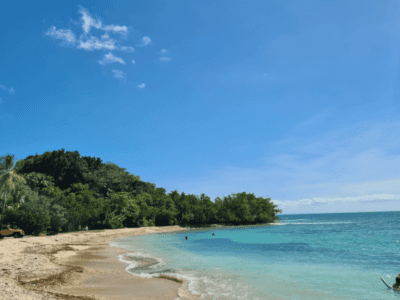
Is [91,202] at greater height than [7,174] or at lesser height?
lesser

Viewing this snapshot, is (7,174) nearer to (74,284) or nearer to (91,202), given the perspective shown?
(91,202)

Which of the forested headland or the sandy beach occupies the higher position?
the forested headland

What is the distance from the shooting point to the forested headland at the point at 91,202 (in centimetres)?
3588

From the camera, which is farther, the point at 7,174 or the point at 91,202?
the point at 91,202

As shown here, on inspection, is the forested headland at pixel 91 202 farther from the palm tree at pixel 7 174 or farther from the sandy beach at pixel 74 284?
the sandy beach at pixel 74 284

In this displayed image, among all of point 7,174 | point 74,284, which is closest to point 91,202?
point 7,174

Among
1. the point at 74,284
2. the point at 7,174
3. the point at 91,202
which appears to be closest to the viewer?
the point at 74,284

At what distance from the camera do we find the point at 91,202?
173 feet

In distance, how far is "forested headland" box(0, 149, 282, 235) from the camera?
3588cm

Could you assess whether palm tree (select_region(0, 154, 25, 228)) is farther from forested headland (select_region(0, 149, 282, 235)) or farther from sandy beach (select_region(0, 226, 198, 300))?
sandy beach (select_region(0, 226, 198, 300))

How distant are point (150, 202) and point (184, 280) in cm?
5416

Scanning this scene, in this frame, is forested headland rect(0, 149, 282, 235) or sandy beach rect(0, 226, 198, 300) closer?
sandy beach rect(0, 226, 198, 300)

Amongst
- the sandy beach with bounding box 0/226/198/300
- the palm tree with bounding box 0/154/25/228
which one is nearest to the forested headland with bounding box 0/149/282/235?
the palm tree with bounding box 0/154/25/228

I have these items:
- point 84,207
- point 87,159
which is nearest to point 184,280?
point 84,207
